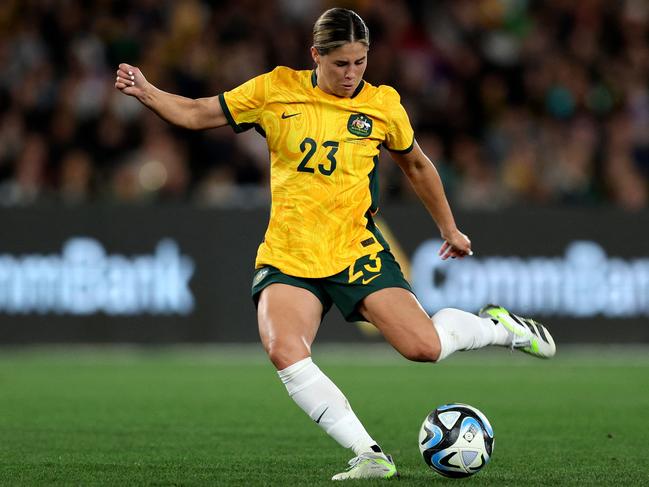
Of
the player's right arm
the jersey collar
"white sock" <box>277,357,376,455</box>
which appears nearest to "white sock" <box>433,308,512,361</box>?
"white sock" <box>277,357,376,455</box>

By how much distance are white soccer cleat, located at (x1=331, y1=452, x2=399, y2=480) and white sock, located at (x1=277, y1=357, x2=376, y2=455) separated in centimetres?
6

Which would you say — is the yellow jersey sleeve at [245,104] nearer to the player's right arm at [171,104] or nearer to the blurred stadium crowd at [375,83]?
the player's right arm at [171,104]

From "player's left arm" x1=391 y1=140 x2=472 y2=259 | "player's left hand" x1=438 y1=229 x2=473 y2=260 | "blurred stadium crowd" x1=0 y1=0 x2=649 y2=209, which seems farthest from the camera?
"blurred stadium crowd" x1=0 y1=0 x2=649 y2=209

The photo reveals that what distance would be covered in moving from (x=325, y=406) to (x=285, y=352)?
302 millimetres

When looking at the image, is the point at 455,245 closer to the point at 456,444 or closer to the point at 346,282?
the point at 346,282

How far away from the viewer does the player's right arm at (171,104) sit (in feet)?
19.8

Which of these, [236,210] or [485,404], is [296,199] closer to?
[485,404]

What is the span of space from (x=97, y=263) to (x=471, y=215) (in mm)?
4115

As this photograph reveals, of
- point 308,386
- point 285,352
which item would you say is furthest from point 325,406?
point 285,352

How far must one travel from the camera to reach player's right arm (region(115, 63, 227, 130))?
6.04 meters

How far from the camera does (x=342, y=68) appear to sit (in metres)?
6.03

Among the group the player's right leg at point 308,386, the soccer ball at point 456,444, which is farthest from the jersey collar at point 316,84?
the soccer ball at point 456,444

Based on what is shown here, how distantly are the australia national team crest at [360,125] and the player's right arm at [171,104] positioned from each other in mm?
599

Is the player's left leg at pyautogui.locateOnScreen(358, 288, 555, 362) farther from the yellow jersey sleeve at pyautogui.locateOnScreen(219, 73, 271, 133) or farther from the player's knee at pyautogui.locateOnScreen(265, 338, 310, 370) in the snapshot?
the yellow jersey sleeve at pyautogui.locateOnScreen(219, 73, 271, 133)
